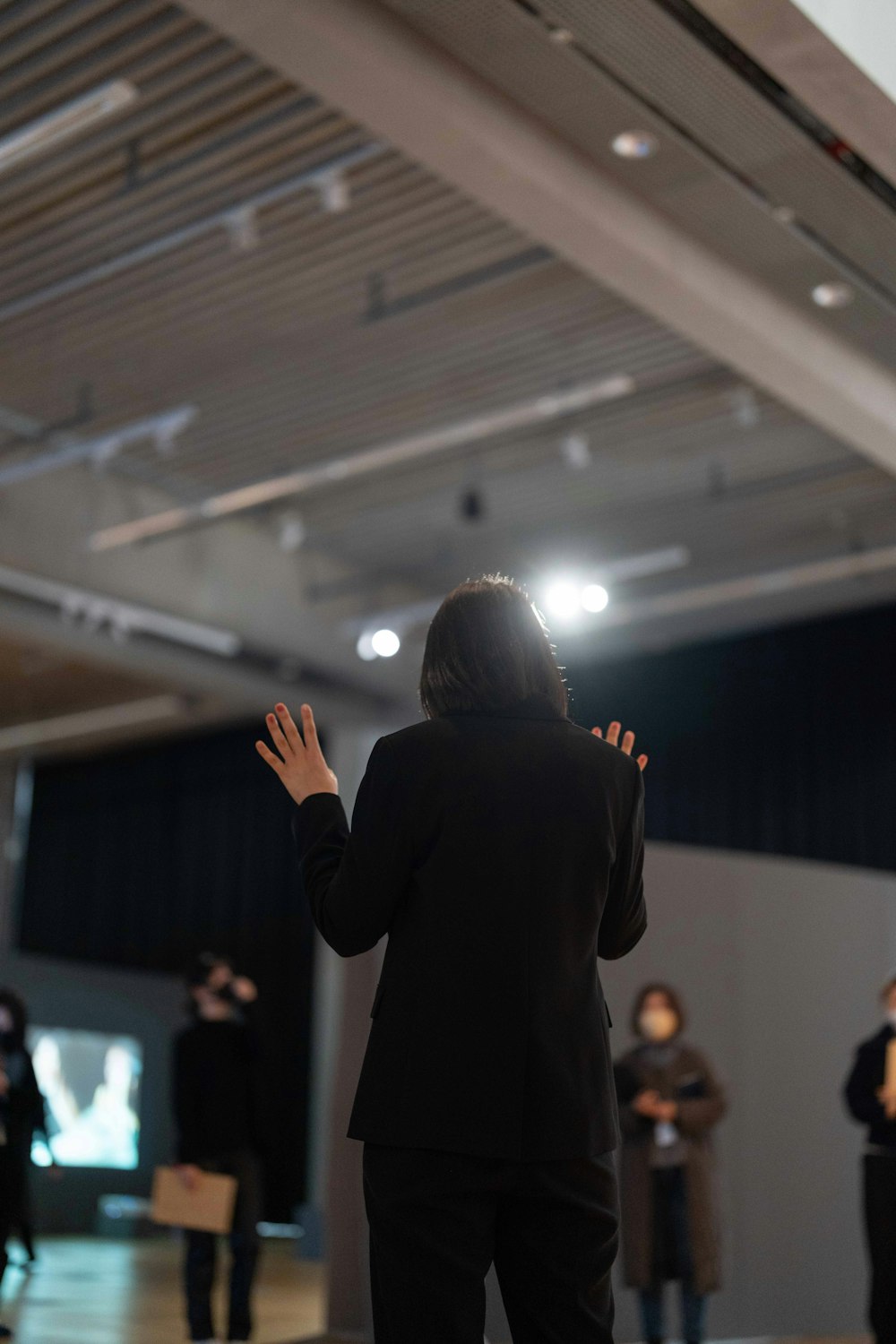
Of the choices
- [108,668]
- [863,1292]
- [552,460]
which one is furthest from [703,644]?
[863,1292]

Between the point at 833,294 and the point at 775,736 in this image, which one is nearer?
the point at 833,294

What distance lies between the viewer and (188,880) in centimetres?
1343

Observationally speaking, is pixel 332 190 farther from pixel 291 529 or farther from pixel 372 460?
pixel 291 529

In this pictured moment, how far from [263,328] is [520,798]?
623cm

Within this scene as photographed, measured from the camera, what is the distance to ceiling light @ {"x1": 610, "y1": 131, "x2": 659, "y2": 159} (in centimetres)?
462

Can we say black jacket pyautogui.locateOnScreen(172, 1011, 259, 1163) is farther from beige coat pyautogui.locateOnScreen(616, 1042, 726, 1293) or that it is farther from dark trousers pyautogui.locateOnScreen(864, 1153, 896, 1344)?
dark trousers pyautogui.locateOnScreen(864, 1153, 896, 1344)

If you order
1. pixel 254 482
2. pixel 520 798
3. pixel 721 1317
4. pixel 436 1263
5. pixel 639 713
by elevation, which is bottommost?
pixel 721 1317

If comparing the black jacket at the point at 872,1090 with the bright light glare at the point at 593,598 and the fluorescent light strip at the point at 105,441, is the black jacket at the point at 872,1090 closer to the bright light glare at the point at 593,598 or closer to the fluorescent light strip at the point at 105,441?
the bright light glare at the point at 593,598

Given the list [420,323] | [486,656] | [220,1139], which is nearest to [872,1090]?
[220,1139]

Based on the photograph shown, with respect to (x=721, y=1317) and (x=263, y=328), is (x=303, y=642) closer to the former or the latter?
(x=263, y=328)

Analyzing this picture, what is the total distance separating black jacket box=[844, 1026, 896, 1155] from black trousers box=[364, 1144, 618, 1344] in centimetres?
361

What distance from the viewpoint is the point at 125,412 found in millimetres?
8406

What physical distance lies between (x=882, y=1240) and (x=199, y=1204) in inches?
85.5

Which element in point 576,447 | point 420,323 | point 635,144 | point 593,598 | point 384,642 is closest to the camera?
point 384,642
